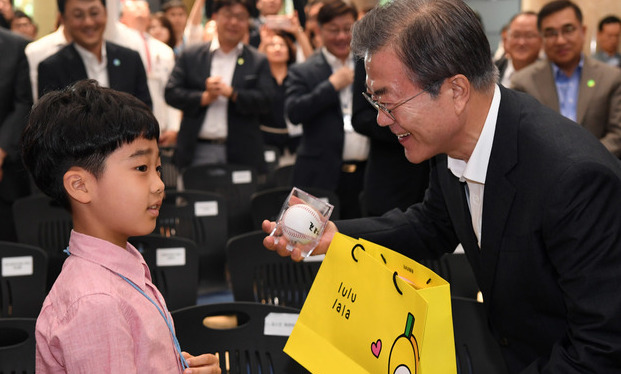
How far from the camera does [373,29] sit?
1.63m

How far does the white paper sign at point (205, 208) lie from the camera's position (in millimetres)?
3344

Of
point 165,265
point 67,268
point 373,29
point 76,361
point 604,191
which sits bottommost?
point 165,265

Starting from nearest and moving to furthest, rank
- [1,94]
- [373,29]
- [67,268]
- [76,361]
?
[76,361], [67,268], [373,29], [1,94]

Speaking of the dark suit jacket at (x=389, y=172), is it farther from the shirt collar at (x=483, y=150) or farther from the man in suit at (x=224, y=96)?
the shirt collar at (x=483, y=150)

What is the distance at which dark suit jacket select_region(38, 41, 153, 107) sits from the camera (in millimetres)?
3752

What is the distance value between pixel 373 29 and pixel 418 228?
2.26ft

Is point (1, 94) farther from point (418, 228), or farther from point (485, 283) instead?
point (485, 283)

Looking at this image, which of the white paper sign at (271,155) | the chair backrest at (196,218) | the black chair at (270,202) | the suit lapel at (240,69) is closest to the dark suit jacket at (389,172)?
the black chair at (270,202)

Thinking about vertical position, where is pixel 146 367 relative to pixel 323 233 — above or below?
below

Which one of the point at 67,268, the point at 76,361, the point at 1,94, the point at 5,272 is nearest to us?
the point at 76,361

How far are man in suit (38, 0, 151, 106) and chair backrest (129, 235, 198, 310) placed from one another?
161 cm

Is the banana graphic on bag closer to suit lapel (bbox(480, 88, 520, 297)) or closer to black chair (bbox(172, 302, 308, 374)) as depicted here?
suit lapel (bbox(480, 88, 520, 297))

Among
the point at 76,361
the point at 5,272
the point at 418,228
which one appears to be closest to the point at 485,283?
the point at 418,228

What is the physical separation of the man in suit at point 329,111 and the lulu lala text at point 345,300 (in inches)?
90.5
